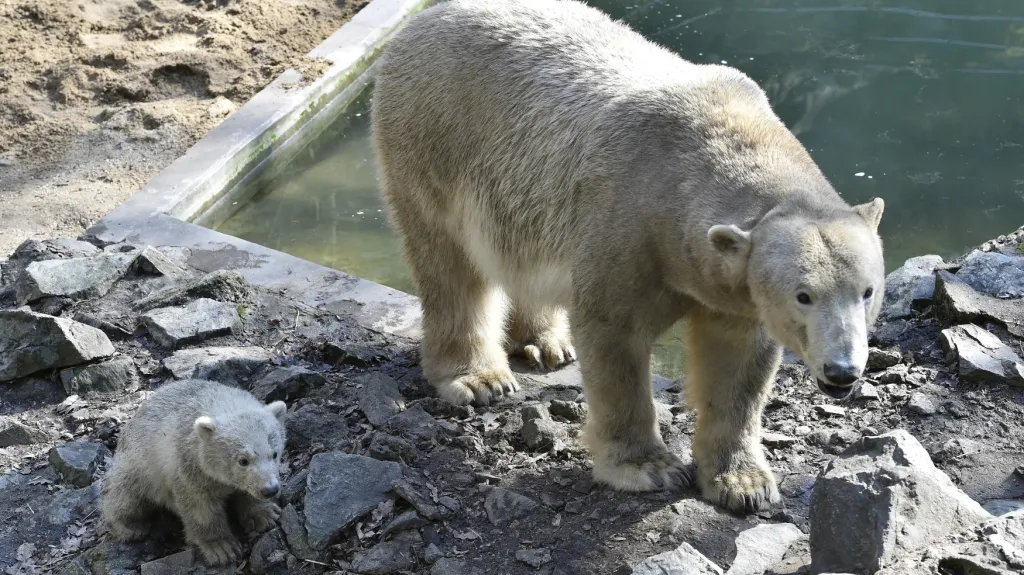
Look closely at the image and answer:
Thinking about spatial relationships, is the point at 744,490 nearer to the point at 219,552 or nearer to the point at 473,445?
the point at 473,445

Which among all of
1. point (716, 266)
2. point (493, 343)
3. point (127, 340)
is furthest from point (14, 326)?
point (716, 266)

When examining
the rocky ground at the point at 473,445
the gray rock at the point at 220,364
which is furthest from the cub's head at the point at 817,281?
the gray rock at the point at 220,364

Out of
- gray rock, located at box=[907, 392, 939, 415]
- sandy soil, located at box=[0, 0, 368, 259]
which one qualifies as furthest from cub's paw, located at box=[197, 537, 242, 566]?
sandy soil, located at box=[0, 0, 368, 259]

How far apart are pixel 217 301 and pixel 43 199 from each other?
109 inches

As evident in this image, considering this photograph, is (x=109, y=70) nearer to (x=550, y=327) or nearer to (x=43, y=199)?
(x=43, y=199)

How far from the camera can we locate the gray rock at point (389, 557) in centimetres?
468

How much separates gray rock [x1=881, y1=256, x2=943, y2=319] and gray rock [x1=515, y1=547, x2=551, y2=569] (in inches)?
113

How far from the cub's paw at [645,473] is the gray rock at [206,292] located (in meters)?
3.09

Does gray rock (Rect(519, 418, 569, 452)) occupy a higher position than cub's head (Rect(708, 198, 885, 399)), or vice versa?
cub's head (Rect(708, 198, 885, 399))

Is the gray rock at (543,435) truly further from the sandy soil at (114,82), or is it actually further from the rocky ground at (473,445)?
the sandy soil at (114,82)

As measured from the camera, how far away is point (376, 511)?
496 cm

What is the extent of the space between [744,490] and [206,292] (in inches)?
151

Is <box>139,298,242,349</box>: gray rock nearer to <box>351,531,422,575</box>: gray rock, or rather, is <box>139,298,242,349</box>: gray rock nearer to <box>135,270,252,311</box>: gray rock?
<box>135,270,252,311</box>: gray rock

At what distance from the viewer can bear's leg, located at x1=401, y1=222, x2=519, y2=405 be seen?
19.9 feet
